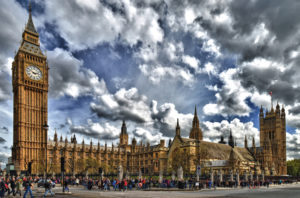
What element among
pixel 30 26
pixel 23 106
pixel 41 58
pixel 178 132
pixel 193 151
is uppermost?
pixel 30 26

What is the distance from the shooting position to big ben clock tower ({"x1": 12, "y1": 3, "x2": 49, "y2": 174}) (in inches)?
3452

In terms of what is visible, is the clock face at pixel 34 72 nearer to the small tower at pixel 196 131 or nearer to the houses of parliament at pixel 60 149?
the houses of parliament at pixel 60 149

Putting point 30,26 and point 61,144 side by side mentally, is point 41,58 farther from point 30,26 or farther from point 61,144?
point 61,144

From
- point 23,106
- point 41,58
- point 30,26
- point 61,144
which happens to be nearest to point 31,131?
point 23,106

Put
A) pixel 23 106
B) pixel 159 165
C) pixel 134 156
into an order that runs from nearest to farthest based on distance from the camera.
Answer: pixel 23 106 → pixel 159 165 → pixel 134 156

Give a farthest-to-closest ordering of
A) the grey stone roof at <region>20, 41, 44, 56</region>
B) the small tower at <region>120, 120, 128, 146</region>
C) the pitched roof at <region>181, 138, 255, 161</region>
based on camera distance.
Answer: the small tower at <region>120, 120, 128, 146</region>
the grey stone roof at <region>20, 41, 44, 56</region>
the pitched roof at <region>181, 138, 255, 161</region>

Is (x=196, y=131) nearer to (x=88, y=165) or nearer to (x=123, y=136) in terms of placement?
(x=88, y=165)

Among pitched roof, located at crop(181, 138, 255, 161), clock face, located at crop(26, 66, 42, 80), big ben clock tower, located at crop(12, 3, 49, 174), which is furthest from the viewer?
clock face, located at crop(26, 66, 42, 80)

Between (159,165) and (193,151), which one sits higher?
(193,151)

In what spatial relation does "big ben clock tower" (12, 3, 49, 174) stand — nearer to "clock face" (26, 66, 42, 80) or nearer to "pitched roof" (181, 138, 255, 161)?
"clock face" (26, 66, 42, 80)

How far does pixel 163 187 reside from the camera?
4144cm

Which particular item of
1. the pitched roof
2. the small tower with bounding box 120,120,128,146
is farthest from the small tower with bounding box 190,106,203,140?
the small tower with bounding box 120,120,128,146

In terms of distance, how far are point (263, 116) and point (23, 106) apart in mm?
112300

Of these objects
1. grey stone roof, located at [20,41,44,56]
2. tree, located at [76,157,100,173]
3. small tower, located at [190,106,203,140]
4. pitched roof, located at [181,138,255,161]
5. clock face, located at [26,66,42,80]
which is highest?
grey stone roof, located at [20,41,44,56]
